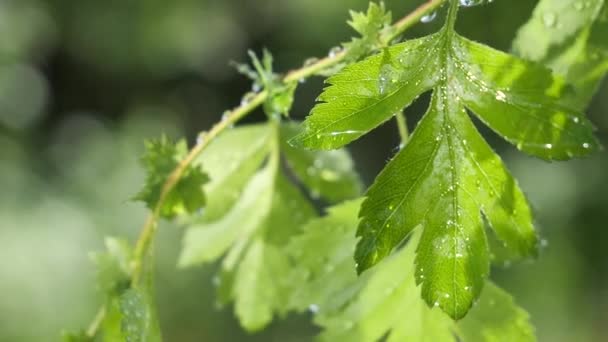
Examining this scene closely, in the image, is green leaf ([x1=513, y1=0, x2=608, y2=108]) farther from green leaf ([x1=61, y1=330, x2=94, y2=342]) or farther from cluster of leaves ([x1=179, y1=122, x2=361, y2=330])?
green leaf ([x1=61, y1=330, x2=94, y2=342])

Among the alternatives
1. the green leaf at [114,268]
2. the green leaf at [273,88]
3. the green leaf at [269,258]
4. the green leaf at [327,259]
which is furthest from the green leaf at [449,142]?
the green leaf at [269,258]

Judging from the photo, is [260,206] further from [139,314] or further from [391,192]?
[391,192]

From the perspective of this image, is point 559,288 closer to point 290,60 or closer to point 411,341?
point 290,60

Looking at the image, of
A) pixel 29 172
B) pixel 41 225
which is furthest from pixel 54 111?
pixel 41 225

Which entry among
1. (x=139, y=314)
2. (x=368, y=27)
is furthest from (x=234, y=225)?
(x=368, y=27)

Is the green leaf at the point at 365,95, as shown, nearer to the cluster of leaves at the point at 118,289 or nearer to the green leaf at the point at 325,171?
the cluster of leaves at the point at 118,289

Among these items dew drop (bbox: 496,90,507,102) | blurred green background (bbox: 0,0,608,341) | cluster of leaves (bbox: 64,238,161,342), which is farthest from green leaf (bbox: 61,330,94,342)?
blurred green background (bbox: 0,0,608,341)
